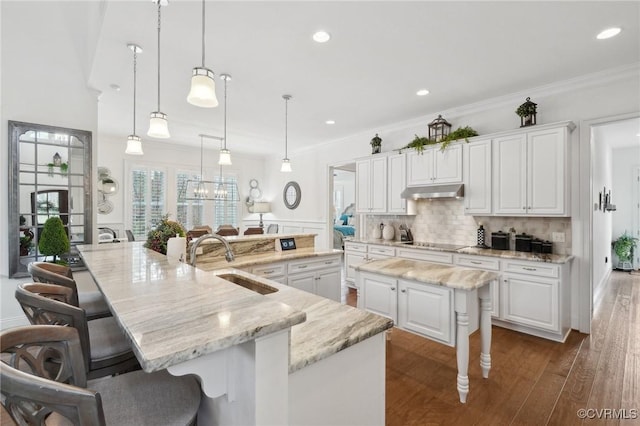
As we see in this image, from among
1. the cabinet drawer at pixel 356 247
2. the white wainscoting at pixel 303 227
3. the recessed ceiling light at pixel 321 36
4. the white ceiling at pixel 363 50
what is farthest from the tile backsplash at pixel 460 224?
the recessed ceiling light at pixel 321 36

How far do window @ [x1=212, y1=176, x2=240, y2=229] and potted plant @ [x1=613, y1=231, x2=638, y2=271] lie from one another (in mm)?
8648

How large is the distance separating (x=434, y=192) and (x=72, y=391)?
4147 millimetres

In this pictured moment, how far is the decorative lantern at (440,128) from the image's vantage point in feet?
14.1

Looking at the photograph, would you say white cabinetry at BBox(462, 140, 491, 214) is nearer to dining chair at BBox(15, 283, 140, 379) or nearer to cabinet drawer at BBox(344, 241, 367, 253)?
cabinet drawer at BBox(344, 241, 367, 253)

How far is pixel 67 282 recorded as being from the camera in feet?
5.43

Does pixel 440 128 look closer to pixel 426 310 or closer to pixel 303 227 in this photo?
pixel 426 310

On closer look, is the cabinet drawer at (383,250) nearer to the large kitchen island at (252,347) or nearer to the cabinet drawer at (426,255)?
the cabinet drawer at (426,255)

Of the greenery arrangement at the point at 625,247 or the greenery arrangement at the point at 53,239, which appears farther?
the greenery arrangement at the point at 625,247

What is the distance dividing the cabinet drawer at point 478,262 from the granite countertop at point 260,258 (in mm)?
1577

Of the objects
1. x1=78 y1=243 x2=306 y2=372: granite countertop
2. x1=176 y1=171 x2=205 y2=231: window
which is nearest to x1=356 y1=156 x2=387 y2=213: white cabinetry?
x1=78 y1=243 x2=306 y2=372: granite countertop

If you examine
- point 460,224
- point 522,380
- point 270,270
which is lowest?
point 522,380

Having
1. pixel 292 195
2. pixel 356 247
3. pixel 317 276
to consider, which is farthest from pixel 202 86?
pixel 292 195

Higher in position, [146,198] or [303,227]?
[146,198]

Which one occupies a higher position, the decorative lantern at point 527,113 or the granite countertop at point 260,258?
the decorative lantern at point 527,113
